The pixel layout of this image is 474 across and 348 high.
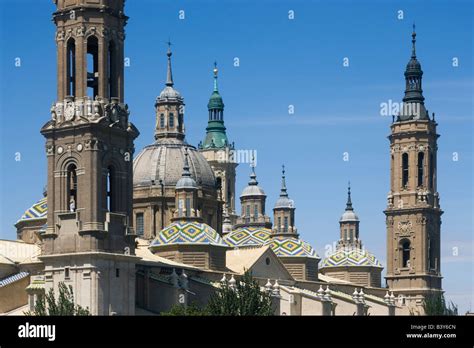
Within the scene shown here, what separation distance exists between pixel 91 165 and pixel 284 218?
44242mm

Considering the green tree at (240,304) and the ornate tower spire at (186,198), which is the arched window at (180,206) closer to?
the ornate tower spire at (186,198)

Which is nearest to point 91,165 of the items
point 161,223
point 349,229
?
point 161,223

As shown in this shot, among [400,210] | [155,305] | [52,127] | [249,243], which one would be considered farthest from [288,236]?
[52,127]

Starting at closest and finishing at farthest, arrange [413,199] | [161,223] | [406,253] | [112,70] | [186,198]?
[112,70], [186,198], [161,223], [413,199], [406,253]

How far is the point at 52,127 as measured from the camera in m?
75.8

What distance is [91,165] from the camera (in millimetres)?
73625

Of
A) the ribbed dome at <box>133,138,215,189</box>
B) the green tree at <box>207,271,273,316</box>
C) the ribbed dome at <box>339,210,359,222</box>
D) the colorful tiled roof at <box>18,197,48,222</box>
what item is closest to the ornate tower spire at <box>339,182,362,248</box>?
the ribbed dome at <box>339,210,359,222</box>

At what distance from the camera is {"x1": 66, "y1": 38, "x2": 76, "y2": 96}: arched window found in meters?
74.8

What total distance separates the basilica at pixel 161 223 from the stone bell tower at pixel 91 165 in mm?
81

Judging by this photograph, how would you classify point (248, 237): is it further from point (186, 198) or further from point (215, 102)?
point (215, 102)

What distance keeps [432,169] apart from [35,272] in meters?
52.1

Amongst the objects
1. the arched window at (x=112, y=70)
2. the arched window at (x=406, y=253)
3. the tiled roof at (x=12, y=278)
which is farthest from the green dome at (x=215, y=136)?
the arched window at (x=112, y=70)
